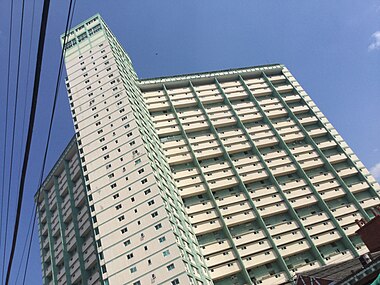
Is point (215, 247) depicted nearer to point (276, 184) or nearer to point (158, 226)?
point (158, 226)

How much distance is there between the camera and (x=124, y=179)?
42.7 m

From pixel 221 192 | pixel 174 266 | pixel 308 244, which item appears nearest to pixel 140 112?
pixel 221 192

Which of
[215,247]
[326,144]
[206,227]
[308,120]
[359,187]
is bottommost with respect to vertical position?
[215,247]

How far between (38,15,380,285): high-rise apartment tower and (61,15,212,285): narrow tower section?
0.14m

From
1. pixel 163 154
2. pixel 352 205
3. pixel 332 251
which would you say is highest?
pixel 163 154

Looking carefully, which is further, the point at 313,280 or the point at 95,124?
the point at 95,124

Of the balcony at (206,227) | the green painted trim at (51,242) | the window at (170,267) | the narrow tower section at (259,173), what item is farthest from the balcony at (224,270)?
the green painted trim at (51,242)

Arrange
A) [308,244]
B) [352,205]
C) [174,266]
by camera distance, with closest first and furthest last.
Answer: [174,266], [308,244], [352,205]

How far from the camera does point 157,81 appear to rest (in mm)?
61812

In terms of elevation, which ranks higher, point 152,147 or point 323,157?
point 152,147

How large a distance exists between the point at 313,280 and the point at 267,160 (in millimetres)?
28376

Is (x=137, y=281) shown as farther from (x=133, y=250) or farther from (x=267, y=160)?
(x=267, y=160)

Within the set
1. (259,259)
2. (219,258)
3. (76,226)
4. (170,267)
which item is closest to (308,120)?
(259,259)

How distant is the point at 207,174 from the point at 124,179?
13291mm
